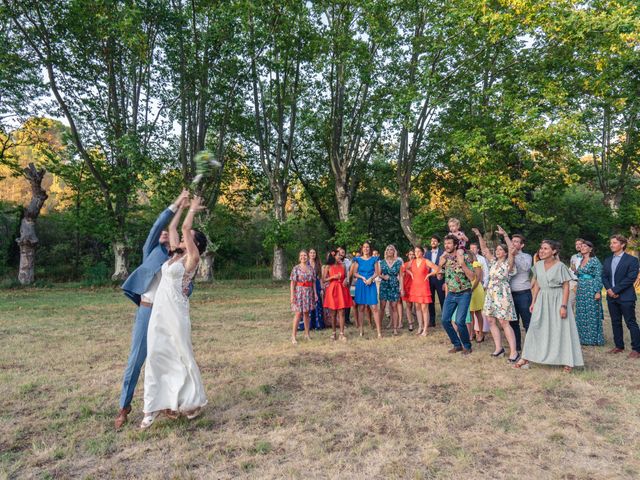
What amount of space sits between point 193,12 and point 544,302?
15930 mm

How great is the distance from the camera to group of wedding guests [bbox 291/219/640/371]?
586 centimetres

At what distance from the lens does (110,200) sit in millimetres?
Answer: 17016

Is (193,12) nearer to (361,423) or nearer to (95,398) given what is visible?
(95,398)

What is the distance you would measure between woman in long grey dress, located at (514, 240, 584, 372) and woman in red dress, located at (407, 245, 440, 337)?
2325 millimetres

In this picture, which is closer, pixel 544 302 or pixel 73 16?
pixel 544 302

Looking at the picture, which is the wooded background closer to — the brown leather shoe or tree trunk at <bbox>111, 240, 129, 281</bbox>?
tree trunk at <bbox>111, 240, 129, 281</bbox>

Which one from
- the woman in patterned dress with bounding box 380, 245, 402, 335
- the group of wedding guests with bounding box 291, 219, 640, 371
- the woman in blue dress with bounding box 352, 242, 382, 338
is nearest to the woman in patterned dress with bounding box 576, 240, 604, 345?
the group of wedding guests with bounding box 291, 219, 640, 371

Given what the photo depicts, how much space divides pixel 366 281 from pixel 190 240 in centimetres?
482

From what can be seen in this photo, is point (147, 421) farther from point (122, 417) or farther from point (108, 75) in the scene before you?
point (108, 75)

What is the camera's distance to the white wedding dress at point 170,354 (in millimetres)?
3930

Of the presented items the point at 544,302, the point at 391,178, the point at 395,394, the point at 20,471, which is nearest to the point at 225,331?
the point at 395,394

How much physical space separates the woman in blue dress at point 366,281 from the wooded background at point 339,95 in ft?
26.7

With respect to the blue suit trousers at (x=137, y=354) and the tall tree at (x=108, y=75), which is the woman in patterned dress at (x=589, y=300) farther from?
the tall tree at (x=108, y=75)

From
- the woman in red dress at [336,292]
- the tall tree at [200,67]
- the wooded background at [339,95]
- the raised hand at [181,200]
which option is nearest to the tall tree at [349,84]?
the wooded background at [339,95]
